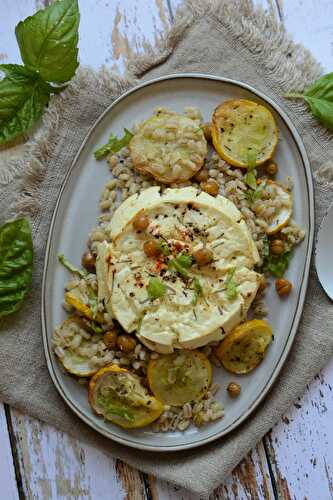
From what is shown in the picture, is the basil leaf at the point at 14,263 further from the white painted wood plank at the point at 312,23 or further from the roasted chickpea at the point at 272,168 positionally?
the white painted wood plank at the point at 312,23

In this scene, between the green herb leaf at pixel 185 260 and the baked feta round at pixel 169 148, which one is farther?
the baked feta round at pixel 169 148

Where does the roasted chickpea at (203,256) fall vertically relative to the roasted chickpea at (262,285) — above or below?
above

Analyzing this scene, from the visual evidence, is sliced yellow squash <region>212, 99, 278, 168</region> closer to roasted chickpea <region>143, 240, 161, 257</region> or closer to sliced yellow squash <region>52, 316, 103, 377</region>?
roasted chickpea <region>143, 240, 161, 257</region>

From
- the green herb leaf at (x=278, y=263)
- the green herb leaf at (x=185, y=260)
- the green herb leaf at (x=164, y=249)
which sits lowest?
the green herb leaf at (x=278, y=263)

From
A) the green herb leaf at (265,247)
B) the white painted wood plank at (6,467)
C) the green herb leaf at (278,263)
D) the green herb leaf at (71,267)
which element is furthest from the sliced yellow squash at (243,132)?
the white painted wood plank at (6,467)

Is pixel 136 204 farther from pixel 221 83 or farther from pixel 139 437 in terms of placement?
pixel 139 437

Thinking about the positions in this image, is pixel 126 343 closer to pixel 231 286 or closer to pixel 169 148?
pixel 231 286

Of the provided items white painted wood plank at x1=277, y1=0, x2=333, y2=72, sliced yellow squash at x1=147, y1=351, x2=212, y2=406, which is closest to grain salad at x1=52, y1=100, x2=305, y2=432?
sliced yellow squash at x1=147, y1=351, x2=212, y2=406
